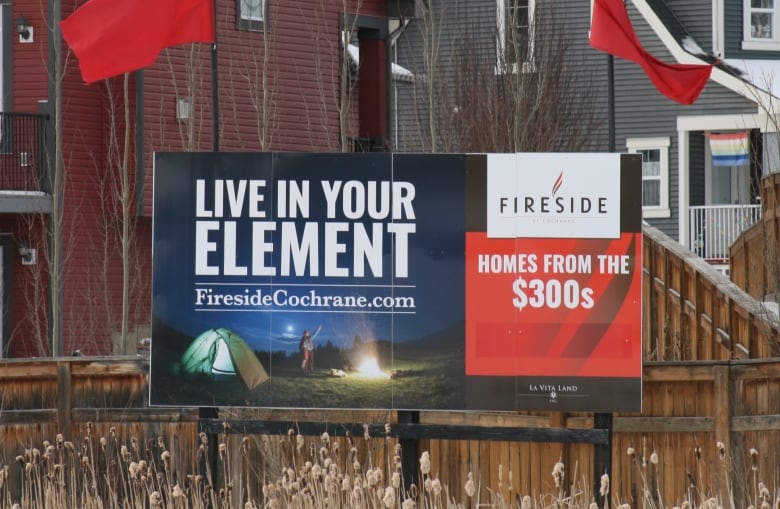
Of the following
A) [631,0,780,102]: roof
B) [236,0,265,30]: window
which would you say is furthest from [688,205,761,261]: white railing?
[236,0,265,30]: window

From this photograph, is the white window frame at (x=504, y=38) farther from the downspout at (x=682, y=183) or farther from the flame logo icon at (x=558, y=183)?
the flame logo icon at (x=558, y=183)

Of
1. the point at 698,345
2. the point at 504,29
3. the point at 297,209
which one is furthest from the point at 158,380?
the point at 504,29

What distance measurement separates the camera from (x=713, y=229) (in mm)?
36750

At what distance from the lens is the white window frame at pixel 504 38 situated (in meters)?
36.1

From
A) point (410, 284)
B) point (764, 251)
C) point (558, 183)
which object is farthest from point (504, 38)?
point (410, 284)

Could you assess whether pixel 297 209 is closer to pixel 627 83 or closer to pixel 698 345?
pixel 698 345

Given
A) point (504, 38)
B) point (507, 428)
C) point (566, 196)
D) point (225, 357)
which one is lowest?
point (507, 428)

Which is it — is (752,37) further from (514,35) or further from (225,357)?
(225,357)

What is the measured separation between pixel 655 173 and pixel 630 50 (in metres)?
24.4

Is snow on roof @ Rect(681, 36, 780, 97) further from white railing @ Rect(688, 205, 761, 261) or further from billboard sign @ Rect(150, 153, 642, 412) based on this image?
billboard sign @ Rect(150, 153, 642, 412)

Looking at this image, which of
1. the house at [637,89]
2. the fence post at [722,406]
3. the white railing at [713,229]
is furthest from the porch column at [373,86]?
the fence post at [722,406]

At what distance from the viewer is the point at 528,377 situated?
1341 centimetres

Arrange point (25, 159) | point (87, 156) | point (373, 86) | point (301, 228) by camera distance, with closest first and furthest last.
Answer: point (301, 228), point (25, 159), point (87, 156), point (373, 86)

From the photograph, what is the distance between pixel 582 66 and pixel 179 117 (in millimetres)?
10833
